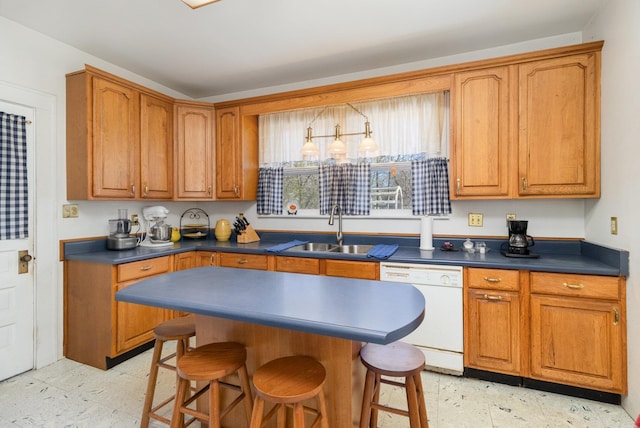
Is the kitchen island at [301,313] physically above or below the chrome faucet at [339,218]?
below

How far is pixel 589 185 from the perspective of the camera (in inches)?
90.4

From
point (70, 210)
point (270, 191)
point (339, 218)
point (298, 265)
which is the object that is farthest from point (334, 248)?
point (70, 210)

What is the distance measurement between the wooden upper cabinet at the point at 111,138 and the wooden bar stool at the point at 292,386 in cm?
231

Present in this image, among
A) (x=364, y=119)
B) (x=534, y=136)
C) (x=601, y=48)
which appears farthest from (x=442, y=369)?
(x=601, y=48)

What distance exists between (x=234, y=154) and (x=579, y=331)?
336cm

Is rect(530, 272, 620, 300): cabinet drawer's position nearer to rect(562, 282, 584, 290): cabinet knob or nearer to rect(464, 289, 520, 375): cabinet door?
rect(562, 282, 584, 290): cabinet knob

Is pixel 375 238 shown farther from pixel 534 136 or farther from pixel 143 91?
pixel 143 91

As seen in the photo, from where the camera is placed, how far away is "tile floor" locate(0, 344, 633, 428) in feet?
6.30

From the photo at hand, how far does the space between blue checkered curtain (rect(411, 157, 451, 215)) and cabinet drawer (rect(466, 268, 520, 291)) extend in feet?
2.55

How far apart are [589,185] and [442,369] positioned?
174cm

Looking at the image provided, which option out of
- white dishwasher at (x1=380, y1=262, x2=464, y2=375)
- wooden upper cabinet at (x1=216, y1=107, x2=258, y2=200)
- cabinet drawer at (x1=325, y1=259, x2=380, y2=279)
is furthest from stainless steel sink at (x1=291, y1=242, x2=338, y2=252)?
white dishwasher at (x1=380, y1=262, x2=464, y2=375)

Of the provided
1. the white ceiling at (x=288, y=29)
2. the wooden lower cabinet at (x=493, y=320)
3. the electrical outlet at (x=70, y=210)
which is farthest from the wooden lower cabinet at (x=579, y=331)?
the electrical outlet at (x=70, y=210)

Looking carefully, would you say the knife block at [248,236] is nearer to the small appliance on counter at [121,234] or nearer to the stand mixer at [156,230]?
the stand mixer at [156,230]

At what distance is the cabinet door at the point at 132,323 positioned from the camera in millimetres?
2576
